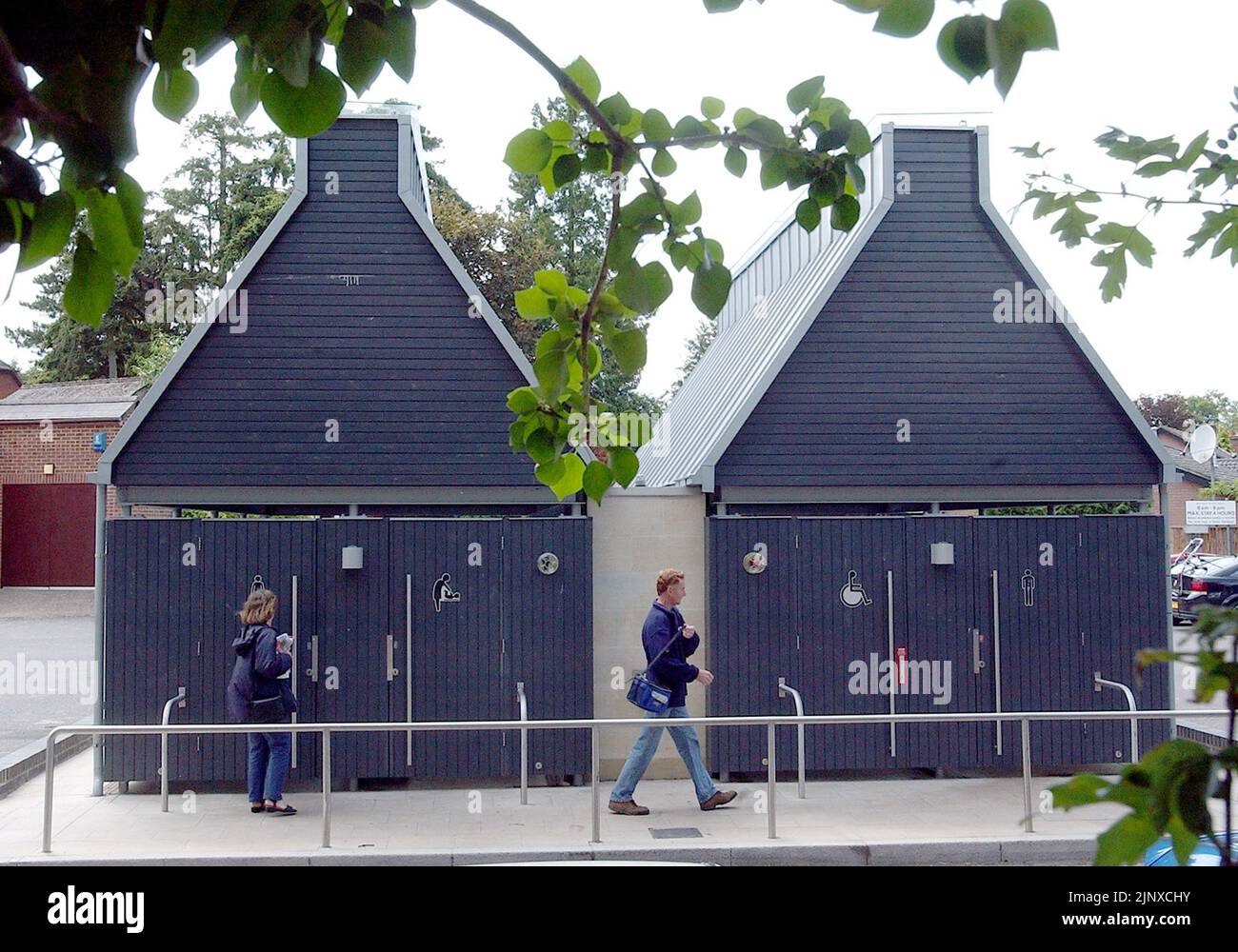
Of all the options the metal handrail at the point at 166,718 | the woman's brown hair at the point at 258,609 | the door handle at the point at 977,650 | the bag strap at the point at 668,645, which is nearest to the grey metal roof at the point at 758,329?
the bag strap at the point at 668,645

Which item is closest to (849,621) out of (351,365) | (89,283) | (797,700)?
(797,700)

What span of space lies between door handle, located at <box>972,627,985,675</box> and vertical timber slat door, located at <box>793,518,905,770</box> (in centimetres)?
67

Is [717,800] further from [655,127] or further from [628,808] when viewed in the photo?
[655,127]

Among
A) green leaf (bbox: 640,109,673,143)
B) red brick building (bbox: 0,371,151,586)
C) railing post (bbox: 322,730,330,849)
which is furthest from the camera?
red brick building (bbox: 0,371,151,586)

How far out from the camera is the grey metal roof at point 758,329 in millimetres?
10086

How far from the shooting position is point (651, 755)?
8.41 m

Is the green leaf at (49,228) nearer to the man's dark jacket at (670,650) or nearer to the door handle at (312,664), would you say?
the man's dark jacket at (670,650)

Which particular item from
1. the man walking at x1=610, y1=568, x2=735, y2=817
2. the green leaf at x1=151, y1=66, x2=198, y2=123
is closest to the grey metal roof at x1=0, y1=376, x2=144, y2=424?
the man walking at x1=610, y1=568, x2=735, y2=817

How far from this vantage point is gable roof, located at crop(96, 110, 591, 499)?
31.7 ft

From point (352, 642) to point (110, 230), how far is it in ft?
27.1

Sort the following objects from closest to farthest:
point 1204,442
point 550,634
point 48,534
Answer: point 1204,442
point 550,634
point 48,534

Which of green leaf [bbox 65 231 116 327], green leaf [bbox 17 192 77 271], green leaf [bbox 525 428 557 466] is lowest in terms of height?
green leaf [bbox 525 428 557 466]

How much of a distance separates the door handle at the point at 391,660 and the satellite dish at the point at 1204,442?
697 cm

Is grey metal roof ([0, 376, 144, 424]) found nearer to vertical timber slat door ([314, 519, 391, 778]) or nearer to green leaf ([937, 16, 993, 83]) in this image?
vertical timber slat door ([314, 519, 391, 778])
